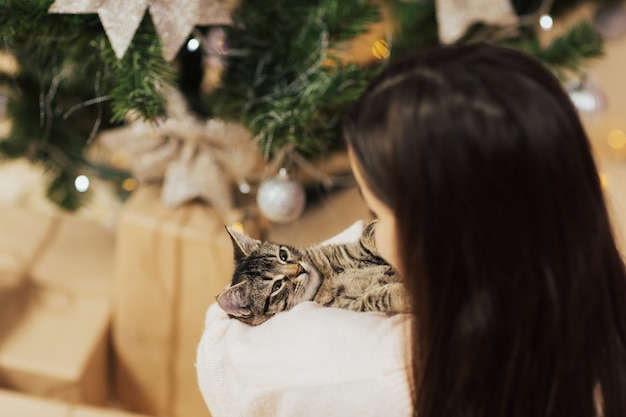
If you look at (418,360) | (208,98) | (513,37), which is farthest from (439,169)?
(513,37)

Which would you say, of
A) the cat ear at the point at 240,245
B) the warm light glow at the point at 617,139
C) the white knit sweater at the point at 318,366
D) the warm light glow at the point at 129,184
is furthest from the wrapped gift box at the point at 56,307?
the warm light glow at the point at 617,139

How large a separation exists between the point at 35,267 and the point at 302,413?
795mm

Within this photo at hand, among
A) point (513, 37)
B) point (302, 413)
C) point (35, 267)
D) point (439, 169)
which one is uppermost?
point (513, 37)

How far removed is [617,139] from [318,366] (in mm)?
1715

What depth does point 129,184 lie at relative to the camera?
1254 millimetres

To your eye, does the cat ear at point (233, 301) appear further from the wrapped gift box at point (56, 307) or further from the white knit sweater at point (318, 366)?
the wrapped gift box at point (56, 307)

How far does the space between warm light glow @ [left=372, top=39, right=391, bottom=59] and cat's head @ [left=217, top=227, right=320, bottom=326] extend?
44 centimetres

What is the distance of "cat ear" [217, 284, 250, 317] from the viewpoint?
24.6 inches

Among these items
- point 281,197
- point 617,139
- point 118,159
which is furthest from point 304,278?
point 617,139

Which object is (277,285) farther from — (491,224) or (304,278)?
(491,224)

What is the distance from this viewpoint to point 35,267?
1.13 metres

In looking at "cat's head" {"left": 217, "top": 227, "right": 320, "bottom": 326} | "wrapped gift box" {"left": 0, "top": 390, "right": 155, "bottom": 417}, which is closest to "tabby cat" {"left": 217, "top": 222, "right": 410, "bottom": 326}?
"cat's head" {"left": 217, "top": 227, "right": 320, "bottom": 326}

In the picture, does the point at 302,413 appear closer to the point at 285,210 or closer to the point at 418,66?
the point at 418,66

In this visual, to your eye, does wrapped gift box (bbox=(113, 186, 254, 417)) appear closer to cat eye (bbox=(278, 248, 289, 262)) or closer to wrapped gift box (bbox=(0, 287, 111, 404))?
wrapped gift box (bbox=(0, 287, 111, 404))
